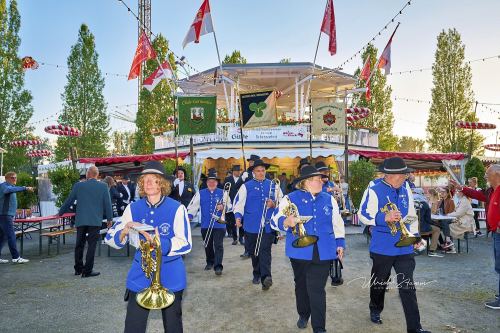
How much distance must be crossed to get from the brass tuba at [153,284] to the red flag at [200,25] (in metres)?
12.4

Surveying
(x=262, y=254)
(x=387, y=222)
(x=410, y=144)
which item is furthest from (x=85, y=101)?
(x=410, y=144)

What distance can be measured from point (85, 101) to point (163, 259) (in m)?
36.0

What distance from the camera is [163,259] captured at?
3.18 m

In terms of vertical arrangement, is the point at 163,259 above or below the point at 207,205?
above

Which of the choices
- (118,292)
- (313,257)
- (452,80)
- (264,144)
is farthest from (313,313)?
(452,80)

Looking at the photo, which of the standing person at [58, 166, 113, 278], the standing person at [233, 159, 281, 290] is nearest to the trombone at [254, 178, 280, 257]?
the standing person at [233, 159, 281, 290]

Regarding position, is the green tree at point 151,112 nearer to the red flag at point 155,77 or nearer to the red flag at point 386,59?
the red flag at point 155,77

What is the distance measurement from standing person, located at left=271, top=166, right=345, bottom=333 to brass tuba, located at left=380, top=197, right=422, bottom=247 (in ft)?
1.89

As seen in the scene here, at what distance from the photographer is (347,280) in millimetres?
6996

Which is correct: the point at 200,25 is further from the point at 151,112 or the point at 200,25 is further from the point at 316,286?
the point at 151,112

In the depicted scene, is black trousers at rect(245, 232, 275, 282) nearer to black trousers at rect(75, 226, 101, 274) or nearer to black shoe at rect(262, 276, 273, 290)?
black shoe at rect(262, 276, 273, 290)

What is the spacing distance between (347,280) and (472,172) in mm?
17203

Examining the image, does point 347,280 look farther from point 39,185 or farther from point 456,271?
point 39,185

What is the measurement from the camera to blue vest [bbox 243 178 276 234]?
7.00 metres
